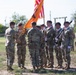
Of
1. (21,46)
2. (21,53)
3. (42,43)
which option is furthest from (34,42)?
(21,53)

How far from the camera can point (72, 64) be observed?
1463cm

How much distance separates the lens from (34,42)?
1220 centimetres

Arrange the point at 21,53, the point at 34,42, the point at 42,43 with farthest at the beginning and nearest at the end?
the point at 21,53
the point at 42,43
the point at 34,42

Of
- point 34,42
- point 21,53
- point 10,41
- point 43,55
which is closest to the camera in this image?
point 34,42

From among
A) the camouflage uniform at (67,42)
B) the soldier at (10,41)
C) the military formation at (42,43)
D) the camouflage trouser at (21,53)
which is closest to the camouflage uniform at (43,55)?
the military formation at (42,43)

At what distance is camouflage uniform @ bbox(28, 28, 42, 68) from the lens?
39.6 ft

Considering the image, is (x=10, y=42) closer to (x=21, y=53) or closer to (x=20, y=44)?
(x=20, y=44)

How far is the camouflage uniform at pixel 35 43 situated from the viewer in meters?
12.1

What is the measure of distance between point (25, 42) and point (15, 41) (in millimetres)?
479

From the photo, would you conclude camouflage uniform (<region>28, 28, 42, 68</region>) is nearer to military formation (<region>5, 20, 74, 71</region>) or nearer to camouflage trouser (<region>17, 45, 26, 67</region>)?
military formation (<region>5, 20, 74, 71</region>)

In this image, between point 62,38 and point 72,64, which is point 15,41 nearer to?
point 62,38

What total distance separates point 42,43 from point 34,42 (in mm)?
719

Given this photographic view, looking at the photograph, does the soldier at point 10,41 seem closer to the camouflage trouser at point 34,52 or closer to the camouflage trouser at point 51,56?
the camouflage trouser at point 34,52

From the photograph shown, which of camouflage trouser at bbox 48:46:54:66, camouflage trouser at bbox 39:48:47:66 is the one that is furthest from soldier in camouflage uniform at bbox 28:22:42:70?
camouflage trouser at bbox 48:46:54:66
